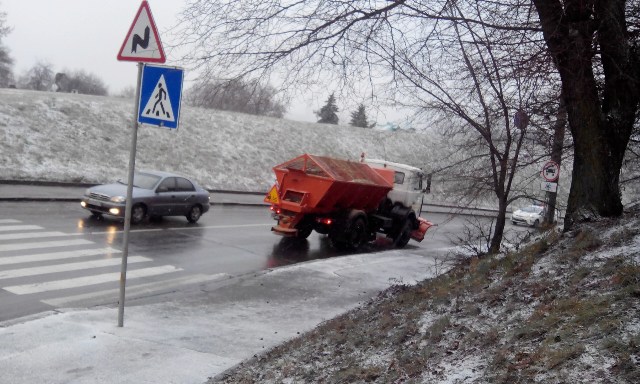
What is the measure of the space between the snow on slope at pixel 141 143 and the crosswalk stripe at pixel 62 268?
34.3 ft

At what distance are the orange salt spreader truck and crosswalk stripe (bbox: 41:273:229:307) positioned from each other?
505 cm

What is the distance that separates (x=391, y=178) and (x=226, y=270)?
839 centimetres

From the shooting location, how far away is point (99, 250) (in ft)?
42.5

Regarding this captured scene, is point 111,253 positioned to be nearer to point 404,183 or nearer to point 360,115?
point 360,115

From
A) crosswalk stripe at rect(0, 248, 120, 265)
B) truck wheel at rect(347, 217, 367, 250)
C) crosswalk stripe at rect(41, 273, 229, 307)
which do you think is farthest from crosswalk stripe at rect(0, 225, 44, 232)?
truck wheel at rect(347, 217, 367, 250)

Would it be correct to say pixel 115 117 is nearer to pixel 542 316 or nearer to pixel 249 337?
pixel 249 337

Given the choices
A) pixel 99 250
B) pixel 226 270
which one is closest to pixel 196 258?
pixel 226 270

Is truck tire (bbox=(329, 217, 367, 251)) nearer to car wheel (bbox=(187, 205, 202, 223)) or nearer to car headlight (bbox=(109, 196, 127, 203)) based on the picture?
car wheel (bbox=(187, 205, 202, 223))

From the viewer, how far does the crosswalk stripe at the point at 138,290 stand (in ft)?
29.7

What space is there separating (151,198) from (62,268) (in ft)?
22.4

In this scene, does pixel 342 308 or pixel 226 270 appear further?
pixel 226 270

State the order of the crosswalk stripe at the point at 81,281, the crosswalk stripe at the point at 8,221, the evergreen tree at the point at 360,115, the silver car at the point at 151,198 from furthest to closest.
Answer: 1. the silver car at the point at 151,198
2. the crosswalk stripe at the point at 8,221
3. the crosswalk stripe at the point at 81,281
4. the evergreen tree at the point at 360,115

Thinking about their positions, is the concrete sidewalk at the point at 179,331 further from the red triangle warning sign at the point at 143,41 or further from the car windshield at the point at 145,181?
the car windshield at the point at 145,181

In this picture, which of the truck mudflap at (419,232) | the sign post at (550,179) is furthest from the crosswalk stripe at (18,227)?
the sign post at (550,179)
